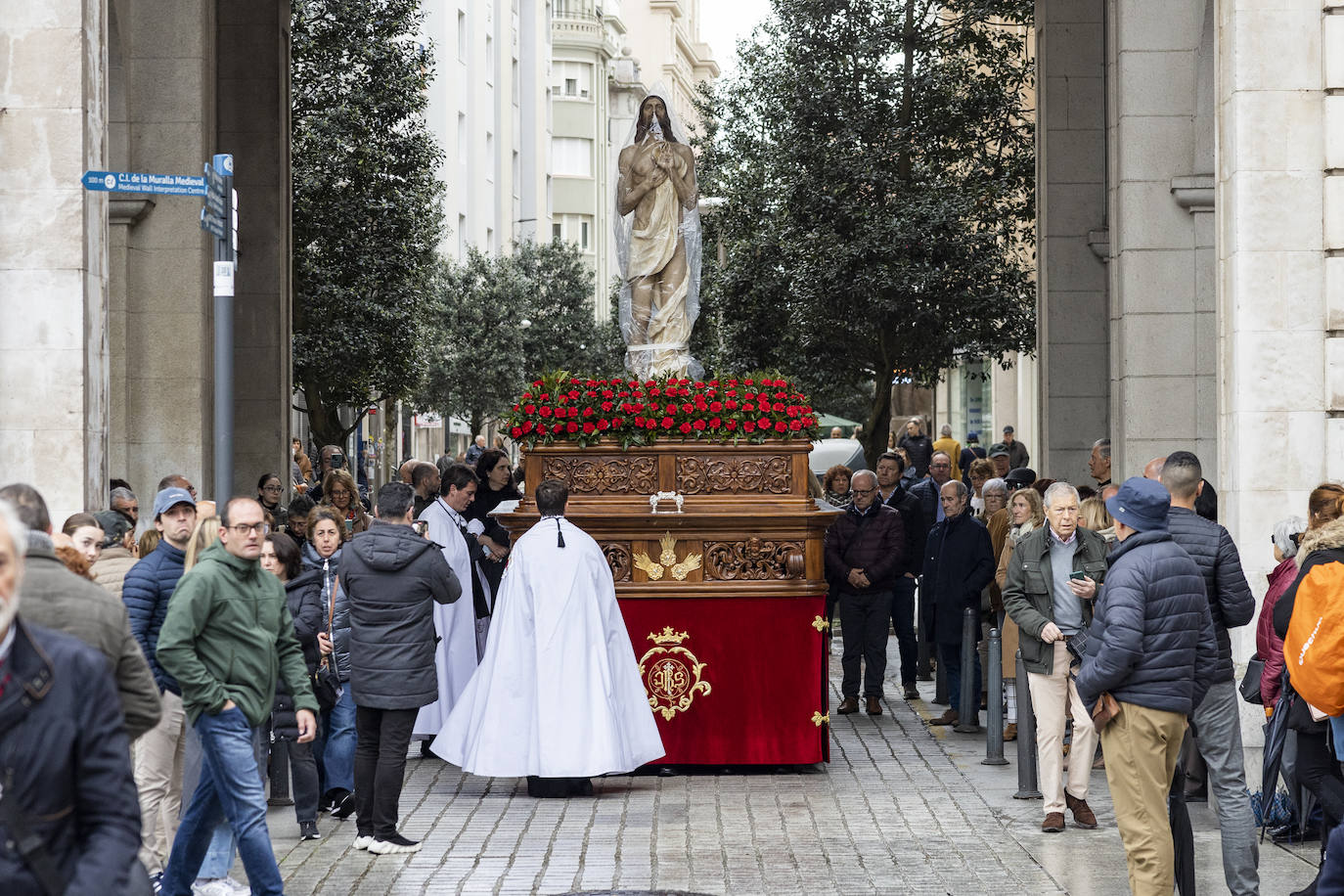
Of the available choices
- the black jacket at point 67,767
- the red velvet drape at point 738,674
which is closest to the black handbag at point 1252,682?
the red velvet drape at point 738,674

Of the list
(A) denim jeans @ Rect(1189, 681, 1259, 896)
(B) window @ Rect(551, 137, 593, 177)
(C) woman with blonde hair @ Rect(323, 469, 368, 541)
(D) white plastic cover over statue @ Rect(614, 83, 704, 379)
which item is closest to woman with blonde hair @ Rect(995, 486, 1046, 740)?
(D) white plastic cover over statue @ Rect(614, 83, 704, 379)

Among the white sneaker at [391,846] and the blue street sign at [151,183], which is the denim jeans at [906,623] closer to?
the white sneaker at [391,846]

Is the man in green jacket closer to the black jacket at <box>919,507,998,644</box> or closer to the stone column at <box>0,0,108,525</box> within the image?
the stone column at <box>0,0,108,525</box>

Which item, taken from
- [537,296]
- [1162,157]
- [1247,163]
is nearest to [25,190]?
[1247,163]

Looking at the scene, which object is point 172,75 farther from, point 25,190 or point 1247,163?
point 1247,163

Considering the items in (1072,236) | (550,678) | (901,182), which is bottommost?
(550,678)

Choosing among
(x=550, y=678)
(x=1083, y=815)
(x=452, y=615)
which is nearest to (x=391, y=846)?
(x=550, y=678)

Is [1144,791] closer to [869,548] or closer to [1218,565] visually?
[1218,565]

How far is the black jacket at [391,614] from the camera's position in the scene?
9172 millimetres

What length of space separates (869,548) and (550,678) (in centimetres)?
442

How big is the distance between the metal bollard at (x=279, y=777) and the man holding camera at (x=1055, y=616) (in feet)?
14.4

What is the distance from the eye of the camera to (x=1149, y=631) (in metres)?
7.30

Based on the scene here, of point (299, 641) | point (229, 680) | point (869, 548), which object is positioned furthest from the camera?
A: point (869, 548)

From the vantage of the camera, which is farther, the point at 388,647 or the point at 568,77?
the point at 568,77
